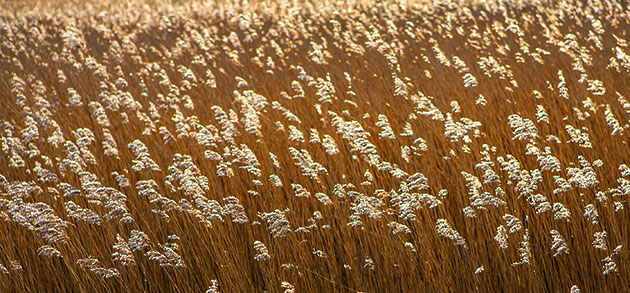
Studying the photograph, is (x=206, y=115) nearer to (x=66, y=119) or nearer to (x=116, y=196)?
(x=66, y=119)

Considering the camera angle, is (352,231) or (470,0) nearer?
(352,231)

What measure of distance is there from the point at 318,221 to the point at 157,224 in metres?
0.75

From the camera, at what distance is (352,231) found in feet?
8.36

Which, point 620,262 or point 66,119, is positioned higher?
point 66,119

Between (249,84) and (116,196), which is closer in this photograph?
(116,196)

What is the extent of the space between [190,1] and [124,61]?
29.0 feet

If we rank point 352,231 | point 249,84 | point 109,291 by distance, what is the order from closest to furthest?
point 109,291, point 352,231, point 249,84

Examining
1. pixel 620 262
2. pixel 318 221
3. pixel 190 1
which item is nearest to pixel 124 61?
pixel 318 221

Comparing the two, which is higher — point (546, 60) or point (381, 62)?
point (381, 62)

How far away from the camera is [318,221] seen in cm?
265

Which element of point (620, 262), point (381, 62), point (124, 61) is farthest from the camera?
point (124, 61)

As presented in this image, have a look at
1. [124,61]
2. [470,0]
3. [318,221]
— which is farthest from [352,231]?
[470,0]

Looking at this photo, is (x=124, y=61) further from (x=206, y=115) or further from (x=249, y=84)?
(x=206, y=115)

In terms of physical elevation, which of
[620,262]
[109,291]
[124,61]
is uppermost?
[124,61]
